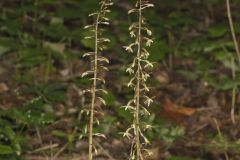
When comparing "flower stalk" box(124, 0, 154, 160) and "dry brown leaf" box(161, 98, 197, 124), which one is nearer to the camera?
"flower stalk" box(124, 0, 154, 160)

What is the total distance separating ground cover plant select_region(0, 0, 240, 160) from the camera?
10.2ft

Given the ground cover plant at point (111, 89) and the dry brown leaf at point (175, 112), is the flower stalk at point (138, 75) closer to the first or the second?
the ground cover plant at point (111, 89)

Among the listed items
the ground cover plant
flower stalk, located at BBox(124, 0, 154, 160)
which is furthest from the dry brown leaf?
flower stalk, located at BBox(124, 0, 154, 160)

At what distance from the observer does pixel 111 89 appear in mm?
3969

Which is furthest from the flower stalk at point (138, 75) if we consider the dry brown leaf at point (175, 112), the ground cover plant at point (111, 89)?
the dry brown leaf at point (175, 112)

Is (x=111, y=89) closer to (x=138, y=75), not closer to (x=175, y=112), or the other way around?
(x=175, y=112)

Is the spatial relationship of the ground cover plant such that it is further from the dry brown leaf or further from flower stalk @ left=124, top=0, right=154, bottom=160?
flower stalk @ left=124, top=0, right=154, bottom=160

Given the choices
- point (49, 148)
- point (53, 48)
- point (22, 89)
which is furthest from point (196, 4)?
point (49, 148)

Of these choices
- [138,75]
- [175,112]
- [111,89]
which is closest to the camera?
[138,75]

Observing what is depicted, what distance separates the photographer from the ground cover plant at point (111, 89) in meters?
3.11

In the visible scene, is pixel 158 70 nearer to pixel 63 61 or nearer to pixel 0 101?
pixel 63 61

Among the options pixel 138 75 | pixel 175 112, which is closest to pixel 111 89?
pixel 175 112

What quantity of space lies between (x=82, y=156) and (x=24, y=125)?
1.20ft

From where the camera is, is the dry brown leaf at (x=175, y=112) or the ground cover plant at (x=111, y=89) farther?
the dry brown leaf at (x=175, y=112)
